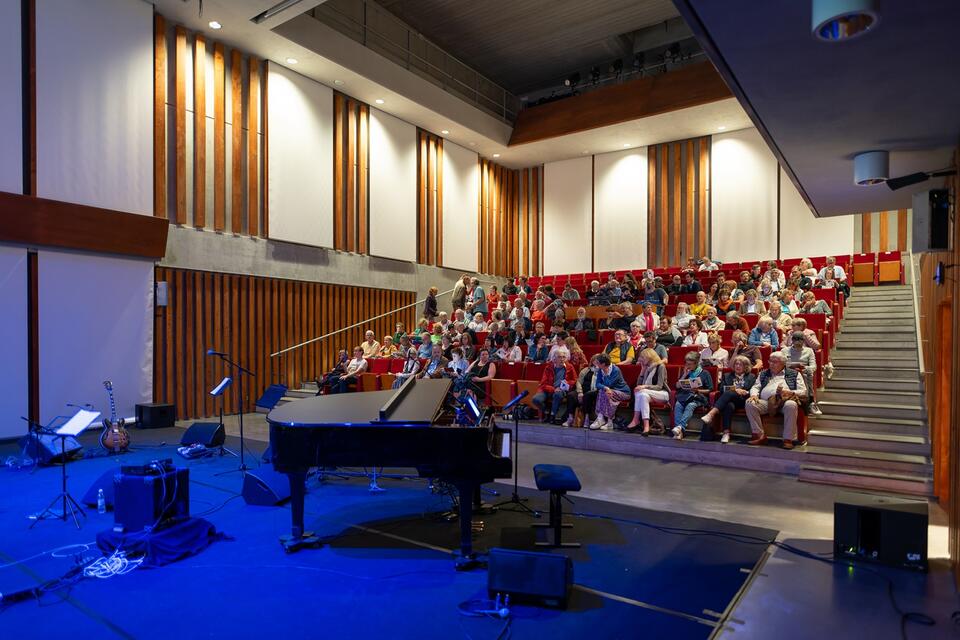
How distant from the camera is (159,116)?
862cm

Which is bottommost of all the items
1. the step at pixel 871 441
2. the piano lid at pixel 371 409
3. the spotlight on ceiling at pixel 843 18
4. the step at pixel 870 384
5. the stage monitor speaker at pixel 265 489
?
the stage monitor speaker at pixel 265 489

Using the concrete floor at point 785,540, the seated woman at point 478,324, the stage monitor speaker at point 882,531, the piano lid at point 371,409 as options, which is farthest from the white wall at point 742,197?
the piano lid at point 371,409

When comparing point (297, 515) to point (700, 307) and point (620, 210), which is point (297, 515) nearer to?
point (700, 307)

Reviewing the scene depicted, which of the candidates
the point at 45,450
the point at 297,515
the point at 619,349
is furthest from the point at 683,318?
the point at 45,450

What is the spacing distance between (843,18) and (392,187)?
1079 cm

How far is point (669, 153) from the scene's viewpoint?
13.3 m

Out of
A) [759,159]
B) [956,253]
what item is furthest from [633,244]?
[956,253]

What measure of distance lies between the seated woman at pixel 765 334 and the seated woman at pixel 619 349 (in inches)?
56.8

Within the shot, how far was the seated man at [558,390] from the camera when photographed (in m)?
7.04

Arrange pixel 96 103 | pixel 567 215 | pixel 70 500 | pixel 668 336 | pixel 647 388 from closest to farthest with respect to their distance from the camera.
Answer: pixel 70 500 < pixel 647 388 < pixel 668 336 < pixel 96 103 < pixel 567 215

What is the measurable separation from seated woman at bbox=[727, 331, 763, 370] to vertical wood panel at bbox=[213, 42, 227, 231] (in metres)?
7.80

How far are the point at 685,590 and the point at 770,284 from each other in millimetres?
6658

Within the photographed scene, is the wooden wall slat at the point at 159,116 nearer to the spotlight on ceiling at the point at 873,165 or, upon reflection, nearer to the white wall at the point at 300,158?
the white wall at the point at 300,158

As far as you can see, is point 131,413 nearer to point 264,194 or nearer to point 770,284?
point 264,194
